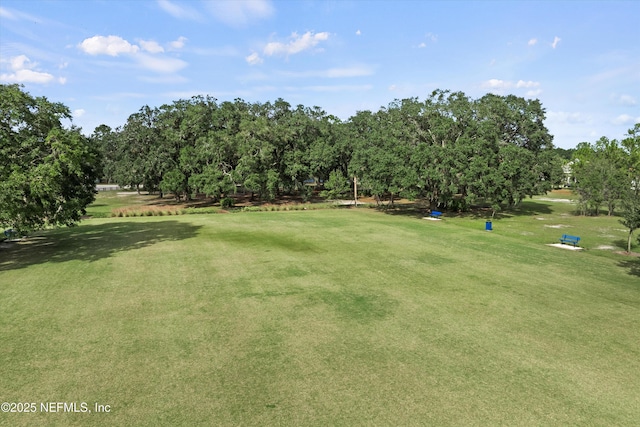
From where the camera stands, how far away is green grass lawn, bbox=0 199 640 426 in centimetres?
804

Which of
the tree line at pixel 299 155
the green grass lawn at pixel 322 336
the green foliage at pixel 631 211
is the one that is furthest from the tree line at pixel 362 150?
the green grass lawn at pixel 322 336

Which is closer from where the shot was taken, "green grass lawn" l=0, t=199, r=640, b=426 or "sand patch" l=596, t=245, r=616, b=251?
"green grass lawn" l=0, t=199, r=640, b=426

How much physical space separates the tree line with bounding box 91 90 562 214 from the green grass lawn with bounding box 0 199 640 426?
Answer: 738 inches

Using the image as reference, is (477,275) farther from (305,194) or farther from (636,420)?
(305,194)

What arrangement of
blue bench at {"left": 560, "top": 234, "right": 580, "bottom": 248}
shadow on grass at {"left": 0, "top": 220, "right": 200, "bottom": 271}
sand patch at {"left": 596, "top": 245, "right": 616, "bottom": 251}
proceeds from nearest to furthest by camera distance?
shadow on grass at {"left": 0, "top": 220, "right": 200, "bottom": 271} < sand patch at {"left": 596, "top": 245, "right": 616, "bottom": 251} < blue bench at {"left": 560, "top": 234, "right": 580, "bottom": 248}

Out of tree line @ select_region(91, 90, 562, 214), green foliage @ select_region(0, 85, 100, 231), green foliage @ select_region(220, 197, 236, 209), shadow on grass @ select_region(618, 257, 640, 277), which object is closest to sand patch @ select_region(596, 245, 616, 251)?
shadow on grass @ select_region(618, 257, 640, 277)

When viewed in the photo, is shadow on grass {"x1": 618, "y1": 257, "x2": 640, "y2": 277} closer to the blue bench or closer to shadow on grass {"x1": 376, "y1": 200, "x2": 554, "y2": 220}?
the blue bench

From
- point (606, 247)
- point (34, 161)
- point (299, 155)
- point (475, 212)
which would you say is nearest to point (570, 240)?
point (606, 247)

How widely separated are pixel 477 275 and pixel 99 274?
18.4m

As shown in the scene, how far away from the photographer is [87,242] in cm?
2508

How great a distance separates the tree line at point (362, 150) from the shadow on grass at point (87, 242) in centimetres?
1175

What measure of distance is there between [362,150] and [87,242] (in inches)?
1382

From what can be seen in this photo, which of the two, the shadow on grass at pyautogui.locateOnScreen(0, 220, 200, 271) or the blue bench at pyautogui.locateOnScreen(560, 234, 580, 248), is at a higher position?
the blue bench at pyautogui.locateOnScreen(560, 234, 580, 248)

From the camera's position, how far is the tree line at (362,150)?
129 feet
